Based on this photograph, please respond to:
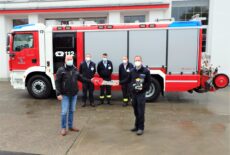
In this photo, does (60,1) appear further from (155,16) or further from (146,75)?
(146,75)

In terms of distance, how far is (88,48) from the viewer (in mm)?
8906

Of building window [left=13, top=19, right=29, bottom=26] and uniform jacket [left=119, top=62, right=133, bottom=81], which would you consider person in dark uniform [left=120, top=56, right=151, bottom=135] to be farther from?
building window [left=13, top=19, right=29, bottom=26]

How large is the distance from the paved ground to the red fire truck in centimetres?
73

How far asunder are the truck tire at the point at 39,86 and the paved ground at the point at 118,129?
20.0 inches

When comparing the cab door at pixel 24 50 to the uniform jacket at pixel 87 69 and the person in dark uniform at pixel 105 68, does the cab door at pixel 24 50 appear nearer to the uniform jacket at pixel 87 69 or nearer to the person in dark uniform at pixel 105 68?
the uniform jacket at pixel 87 69

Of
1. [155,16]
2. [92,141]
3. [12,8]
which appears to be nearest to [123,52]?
[92,141]

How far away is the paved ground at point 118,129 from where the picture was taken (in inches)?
191

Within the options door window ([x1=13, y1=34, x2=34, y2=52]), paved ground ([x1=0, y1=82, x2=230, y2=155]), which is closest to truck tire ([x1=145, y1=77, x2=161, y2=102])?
paved ground ([x1=0, y1=82, x2=230, y2=155])

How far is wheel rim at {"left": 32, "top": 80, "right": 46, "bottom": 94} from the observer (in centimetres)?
932

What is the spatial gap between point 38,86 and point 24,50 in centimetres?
142

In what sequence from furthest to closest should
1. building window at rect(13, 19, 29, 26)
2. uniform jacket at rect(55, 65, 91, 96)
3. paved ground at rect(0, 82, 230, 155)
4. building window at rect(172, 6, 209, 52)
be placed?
building window at rect(13, 19, 29, 26) → building window at rect(172, 6, 209, 52) → uniform jacket at rect(55, 65, 91, 96) → paved ground at rect(0, 82, 230, 155)

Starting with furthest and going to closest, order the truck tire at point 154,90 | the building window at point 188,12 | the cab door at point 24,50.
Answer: the building window at point 188,12
the cab door at point 24,50
the truck tire at point 154,90

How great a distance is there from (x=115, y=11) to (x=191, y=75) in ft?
22.4

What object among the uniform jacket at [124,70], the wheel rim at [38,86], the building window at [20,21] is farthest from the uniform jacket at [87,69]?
the building window at [20,21]
